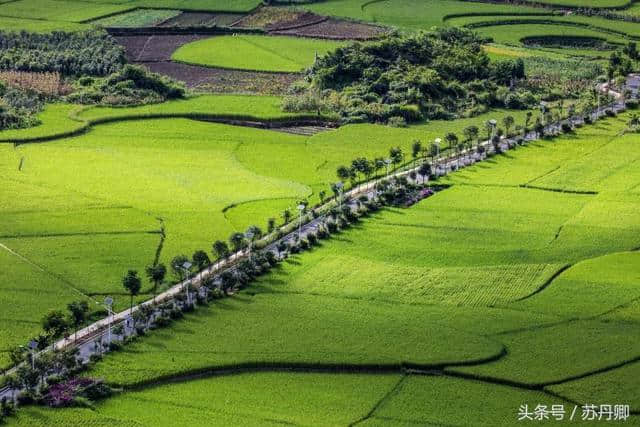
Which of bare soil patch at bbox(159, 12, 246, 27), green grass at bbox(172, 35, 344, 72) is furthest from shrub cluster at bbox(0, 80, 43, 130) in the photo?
bare soil patch at bbox(159, 12, 246, 27)

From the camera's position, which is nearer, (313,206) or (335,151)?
(313,206)

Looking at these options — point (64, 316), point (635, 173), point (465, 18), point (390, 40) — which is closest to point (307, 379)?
point (64, 316)

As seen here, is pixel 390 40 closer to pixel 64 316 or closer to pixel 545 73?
pixel 545 73

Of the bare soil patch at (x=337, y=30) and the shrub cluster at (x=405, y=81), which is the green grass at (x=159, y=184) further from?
the bare soil patch at (x=337, y=30)

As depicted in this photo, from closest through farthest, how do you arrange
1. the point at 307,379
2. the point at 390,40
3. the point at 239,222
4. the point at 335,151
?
the point at 307,379 < the point at 239,222 < the point at 335,151 < the point at 390,40

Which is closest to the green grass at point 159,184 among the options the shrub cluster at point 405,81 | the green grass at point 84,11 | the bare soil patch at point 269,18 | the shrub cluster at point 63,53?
the shrub cluster at point 405,81

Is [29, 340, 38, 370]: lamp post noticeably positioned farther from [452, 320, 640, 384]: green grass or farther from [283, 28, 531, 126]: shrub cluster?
[283, 28, 531, 126]: shrub cluster

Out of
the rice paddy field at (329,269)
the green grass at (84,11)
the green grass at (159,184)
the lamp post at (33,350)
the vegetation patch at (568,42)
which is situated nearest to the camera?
the rice paddy field at (329,269)
